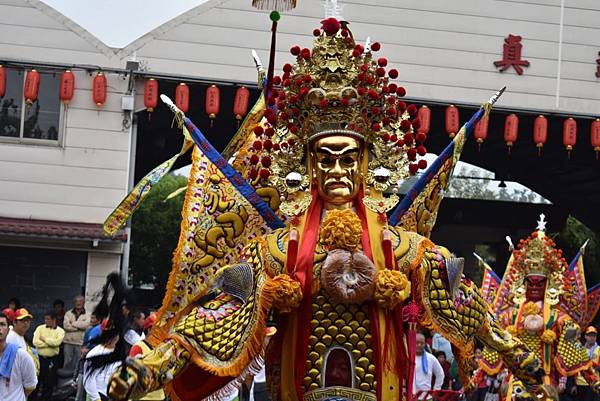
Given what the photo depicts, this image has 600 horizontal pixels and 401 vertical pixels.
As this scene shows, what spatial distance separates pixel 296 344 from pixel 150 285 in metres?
31.8

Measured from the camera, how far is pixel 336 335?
6355 millimetres

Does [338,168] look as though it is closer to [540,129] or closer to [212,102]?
[212,102]

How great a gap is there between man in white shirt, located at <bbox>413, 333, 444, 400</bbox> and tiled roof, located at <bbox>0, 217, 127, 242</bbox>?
256 inches

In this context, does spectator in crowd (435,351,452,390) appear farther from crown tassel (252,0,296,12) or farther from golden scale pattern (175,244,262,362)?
golden scale pattern (175,244,262,362)

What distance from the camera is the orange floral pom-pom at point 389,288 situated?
6180 millimetres

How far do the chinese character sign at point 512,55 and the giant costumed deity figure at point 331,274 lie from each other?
1203 centimetres

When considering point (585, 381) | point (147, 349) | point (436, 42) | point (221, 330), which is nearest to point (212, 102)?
point (436, 42)

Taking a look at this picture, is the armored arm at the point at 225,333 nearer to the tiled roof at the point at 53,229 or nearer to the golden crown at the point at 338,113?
the golden crown at the point at 338,113

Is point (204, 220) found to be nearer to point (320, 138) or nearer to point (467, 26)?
point (320, 138)

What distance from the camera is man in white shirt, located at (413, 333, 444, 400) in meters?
11.1

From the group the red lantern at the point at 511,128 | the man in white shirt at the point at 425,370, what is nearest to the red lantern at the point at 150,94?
the red lantern at the point at 511,128

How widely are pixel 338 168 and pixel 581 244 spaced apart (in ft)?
81.5

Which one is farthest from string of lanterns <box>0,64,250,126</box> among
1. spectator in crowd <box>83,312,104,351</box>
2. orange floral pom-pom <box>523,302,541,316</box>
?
spectator in crowd <box>83,312,104,351</box>

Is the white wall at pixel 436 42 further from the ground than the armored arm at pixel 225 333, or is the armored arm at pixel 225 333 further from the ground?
the white wall at pixel 436 42
